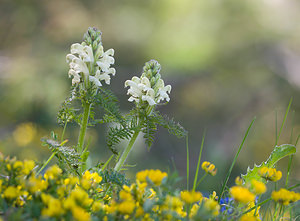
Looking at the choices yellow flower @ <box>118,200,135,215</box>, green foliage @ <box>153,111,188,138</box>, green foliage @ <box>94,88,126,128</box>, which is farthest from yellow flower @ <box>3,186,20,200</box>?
green foliage @ <box>153,111,188,138</box>

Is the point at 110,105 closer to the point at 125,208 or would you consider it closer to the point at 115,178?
the point at 115,178

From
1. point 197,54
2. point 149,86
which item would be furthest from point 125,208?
point 197,54

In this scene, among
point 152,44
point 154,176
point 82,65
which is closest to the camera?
point 154,176

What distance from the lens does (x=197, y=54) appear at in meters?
4.61

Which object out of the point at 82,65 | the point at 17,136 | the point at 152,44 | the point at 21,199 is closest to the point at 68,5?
the point at 152,44

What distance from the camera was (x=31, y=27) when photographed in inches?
198

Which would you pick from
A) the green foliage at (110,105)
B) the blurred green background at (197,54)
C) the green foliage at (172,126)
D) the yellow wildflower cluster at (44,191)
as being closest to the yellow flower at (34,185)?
the yellow wildflower cluster at (44,191)

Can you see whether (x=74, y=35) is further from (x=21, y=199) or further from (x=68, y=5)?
(x=21, y=199)

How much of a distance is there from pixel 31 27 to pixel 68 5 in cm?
66

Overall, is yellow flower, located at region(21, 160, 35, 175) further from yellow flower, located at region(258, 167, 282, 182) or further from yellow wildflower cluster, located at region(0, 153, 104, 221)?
yellow flower, located at region(258, 167, 282, 182)

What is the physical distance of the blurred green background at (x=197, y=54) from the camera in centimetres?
450

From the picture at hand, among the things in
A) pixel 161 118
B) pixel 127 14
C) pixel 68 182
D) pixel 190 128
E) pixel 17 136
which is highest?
pixel 127 14

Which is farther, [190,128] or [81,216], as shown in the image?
[190,128]

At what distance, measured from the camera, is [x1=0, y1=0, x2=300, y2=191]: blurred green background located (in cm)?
450
